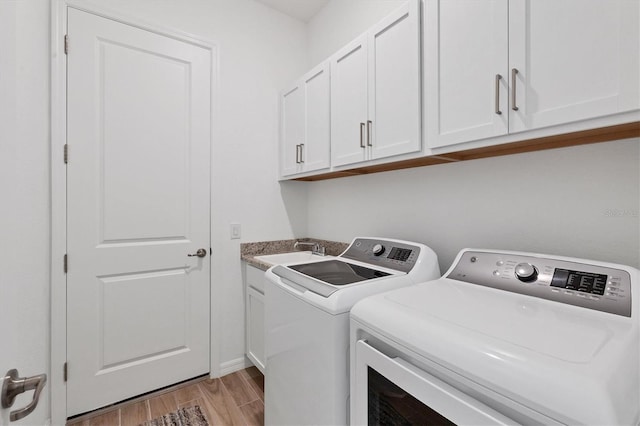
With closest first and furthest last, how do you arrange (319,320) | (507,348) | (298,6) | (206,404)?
(507,348)
(319,320)
(206,404)
(298,6)

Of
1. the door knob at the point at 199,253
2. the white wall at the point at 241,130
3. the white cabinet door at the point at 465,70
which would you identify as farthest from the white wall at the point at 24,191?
the white cabinet door at the point at 465,70

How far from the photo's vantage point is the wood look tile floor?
172cm

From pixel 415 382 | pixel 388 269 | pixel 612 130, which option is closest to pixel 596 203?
pixel 612 130

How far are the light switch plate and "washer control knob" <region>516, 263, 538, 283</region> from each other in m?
1.82

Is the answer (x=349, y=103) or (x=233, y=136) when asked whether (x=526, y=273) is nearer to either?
(x=349, y=103)

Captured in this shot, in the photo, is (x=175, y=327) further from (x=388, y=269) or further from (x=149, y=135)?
(x=388, y=269)

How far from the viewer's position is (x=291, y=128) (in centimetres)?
227

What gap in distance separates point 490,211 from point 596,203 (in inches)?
14.4

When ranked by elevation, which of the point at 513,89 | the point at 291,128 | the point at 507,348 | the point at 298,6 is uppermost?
the point at 298,6

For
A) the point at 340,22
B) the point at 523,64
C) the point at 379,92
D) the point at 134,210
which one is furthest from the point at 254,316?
the point at 340,22

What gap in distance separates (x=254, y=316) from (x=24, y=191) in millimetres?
1489

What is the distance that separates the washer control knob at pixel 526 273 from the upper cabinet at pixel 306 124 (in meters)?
1.20

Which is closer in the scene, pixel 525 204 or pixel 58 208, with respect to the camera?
pixel 525 204

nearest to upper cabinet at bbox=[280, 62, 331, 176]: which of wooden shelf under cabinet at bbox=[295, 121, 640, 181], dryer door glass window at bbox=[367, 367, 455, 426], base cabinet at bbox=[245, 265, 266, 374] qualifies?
wooden shelf under cabinet at bbox=[295, 121, 640, 181]
